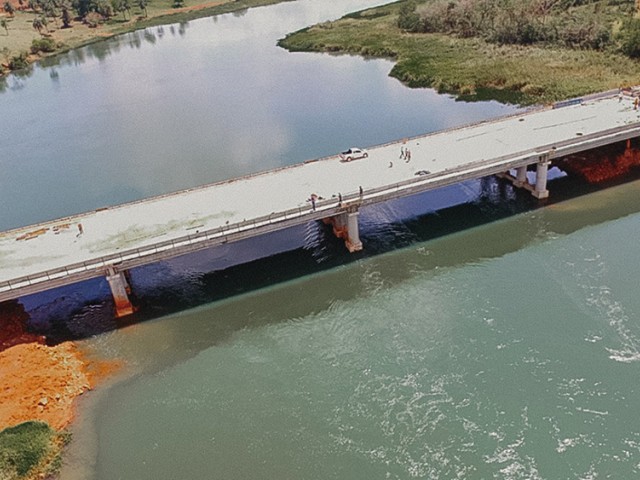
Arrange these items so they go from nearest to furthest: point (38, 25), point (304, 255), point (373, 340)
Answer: point (373, 340) → point (304, 255) → point (38, 25)

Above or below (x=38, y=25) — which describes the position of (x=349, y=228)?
below

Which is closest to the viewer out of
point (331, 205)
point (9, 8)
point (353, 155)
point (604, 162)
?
point (331, 205)

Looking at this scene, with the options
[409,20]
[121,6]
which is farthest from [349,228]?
[121,6]

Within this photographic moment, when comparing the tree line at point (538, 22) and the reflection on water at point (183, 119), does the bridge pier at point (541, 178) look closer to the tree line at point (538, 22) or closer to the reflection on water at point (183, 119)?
the reflection on water at point (183, 119)

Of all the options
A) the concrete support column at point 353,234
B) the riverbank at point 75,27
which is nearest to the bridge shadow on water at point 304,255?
the concrete support column at point 353,234

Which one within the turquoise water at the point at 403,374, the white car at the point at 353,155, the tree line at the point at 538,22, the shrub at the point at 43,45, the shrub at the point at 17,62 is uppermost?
the shrub at the point at 43,45

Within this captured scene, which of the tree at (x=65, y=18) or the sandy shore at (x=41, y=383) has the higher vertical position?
the tree at (x=65, y=18)

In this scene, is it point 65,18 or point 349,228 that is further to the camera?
point 65,18

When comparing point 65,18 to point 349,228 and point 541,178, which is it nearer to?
point 349,228

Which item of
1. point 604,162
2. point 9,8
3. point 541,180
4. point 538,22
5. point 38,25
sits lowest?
point 604,162
